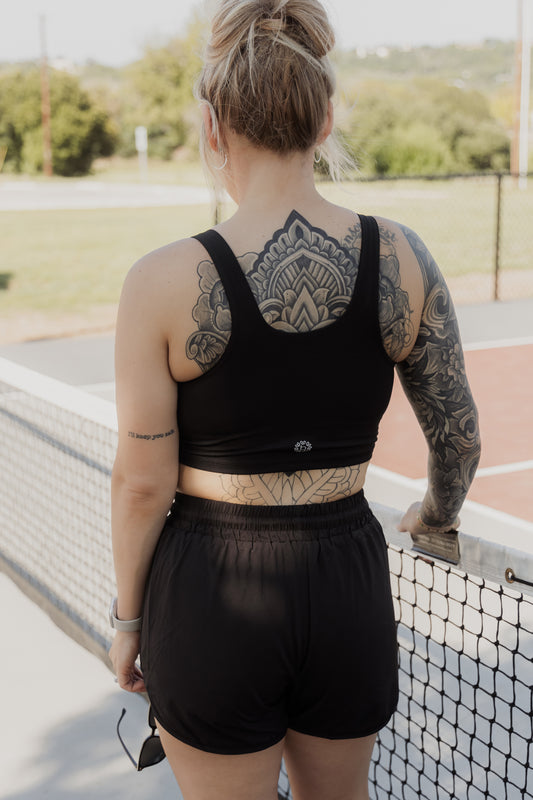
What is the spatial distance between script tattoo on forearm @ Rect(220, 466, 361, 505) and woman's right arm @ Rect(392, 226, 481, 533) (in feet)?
1.00

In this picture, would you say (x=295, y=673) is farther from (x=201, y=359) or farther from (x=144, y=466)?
(x=201, y=359)

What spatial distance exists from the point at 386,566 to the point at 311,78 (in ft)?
3.20

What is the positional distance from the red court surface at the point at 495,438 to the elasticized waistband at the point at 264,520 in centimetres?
444

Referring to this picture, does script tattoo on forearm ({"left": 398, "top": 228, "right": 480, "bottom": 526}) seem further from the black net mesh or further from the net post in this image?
the net post

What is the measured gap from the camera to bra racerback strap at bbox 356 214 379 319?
5.41 ft

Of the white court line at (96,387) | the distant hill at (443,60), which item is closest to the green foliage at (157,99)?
the white court line at (96,387)

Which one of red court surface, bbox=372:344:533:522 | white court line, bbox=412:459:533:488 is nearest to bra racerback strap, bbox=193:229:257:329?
red court surface, bbox=372:344:533:522

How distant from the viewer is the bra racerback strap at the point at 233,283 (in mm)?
1572

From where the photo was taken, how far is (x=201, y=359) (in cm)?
159

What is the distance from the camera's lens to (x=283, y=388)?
1.59m

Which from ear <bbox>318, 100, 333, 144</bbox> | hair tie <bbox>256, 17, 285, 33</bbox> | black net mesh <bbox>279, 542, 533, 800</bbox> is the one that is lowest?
black net mesh <bbox>279, 542, 533, 800</bbox>

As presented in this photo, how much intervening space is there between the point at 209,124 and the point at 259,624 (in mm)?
952

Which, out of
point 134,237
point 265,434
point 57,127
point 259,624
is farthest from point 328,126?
point 57,127

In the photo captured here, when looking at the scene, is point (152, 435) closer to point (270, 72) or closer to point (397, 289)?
point (397, 289)
